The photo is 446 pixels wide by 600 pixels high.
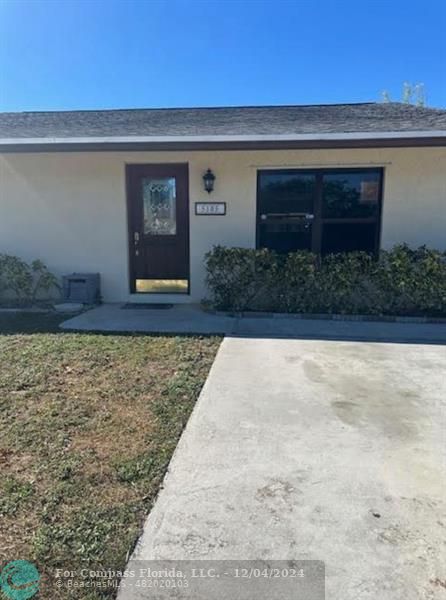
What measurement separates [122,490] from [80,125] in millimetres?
6959

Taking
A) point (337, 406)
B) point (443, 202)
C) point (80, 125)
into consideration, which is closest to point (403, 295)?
point (443, 202)

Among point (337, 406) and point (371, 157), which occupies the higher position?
point (371, 157)

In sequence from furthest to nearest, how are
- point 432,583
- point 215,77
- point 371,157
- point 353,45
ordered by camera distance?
point 215,77
point 353,45
point 371,157
point 432,583

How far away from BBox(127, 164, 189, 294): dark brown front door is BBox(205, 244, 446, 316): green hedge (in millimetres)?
996

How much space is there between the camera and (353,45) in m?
13.1

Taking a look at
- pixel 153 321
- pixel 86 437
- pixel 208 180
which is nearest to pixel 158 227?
pixel 208 180

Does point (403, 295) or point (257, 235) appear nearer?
point (403, 295)

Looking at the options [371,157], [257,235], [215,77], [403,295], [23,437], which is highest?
[215,77]

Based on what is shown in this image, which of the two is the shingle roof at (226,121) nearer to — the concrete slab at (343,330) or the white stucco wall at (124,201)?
the white stucco wall at (124,201)

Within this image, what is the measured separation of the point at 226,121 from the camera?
23.7ft

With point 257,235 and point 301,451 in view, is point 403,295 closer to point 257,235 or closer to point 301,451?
point 257,235

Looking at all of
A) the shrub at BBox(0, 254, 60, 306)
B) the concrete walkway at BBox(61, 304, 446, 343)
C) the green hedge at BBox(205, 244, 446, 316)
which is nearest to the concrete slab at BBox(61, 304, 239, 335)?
the concrete walkway at BBox(61, 304, 446, 343)

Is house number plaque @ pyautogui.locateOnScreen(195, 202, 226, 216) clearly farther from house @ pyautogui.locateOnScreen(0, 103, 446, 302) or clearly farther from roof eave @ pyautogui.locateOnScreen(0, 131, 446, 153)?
roof eave @ pyautogui.locateOnScreen(0, 131, 446, 153)

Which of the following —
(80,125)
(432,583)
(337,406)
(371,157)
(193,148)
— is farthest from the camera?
(80,125)
